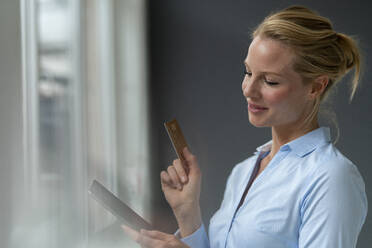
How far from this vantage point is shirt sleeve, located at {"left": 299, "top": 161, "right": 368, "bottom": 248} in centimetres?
82

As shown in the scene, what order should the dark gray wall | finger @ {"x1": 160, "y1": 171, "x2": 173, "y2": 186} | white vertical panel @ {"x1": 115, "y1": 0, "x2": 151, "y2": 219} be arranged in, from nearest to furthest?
finger @ {"x1": 160, "y1": 171, "x2": 173, "y2": 186} → white vertical panel @ {"x1": 115, "y1": 0, "x2": 151, "y2": 219} → the dark gray wall

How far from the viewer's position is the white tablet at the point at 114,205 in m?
0.85

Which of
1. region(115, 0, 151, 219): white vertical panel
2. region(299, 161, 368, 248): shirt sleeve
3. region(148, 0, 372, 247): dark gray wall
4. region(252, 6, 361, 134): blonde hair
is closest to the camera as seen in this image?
region(299, 161, 368, 248): shirt sleeve

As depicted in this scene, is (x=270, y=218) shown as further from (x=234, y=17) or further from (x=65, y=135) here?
(x=234, y=17)

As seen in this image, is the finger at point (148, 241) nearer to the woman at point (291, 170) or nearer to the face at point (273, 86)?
the woman at point (291, 170)

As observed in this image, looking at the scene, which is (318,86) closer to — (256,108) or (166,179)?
(256,108)

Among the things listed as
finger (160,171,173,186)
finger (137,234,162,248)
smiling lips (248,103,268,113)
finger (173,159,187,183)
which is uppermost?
smiling lips (248,103,268,113)

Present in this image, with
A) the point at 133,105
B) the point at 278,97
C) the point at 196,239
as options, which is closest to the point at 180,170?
the point at 196,239

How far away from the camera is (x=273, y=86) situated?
0.95 meters

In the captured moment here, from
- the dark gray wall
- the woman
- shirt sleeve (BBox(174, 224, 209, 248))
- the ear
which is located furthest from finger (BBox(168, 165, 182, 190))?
the dark gray wall

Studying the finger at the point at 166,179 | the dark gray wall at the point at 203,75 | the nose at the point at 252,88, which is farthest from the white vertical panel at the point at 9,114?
the dark gray wall at the point at 203,75

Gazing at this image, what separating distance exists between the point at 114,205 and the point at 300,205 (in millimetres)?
367

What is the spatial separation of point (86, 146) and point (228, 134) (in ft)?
3.57

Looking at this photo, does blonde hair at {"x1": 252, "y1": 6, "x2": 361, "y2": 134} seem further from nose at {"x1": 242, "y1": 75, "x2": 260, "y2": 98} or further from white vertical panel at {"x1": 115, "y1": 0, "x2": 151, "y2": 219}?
white vertical panel at {"x1": 115, "y1": 0, "x2": 151, "y2": 219}
